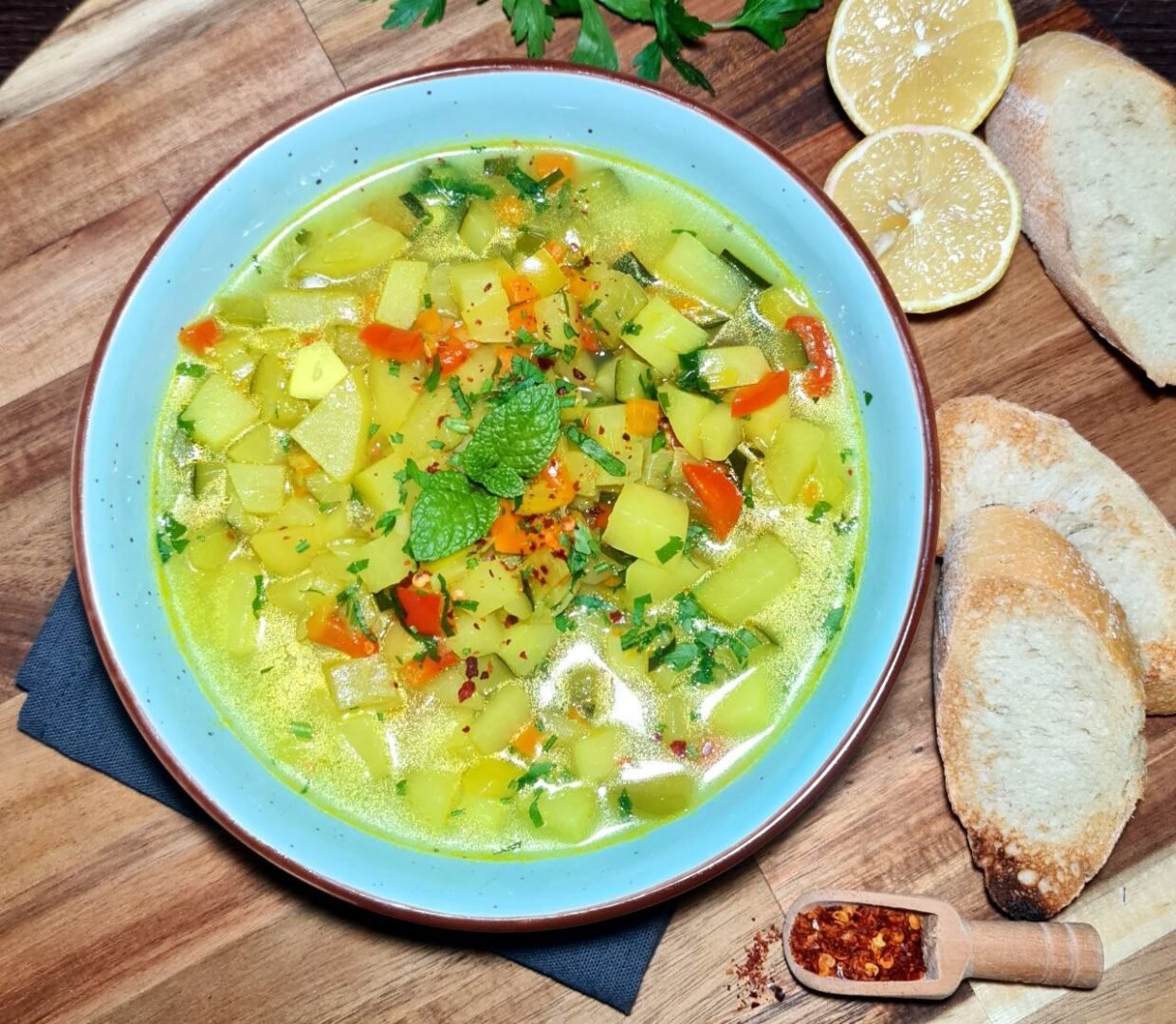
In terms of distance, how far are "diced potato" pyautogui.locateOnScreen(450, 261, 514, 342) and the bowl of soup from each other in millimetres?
11

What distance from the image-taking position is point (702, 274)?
9.89 ft

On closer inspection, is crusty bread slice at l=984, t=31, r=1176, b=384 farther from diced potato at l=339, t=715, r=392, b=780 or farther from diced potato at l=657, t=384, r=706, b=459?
diced potato at l=339, t=715, r=392, b=780

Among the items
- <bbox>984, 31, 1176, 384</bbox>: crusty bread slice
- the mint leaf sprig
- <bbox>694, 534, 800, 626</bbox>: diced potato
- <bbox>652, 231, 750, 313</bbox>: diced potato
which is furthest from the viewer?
<bbox>984, 31, 1176, 384</bbox>: crusty bread slice

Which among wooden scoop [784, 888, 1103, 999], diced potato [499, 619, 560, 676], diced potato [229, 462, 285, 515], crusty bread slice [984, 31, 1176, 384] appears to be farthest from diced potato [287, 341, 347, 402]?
crusty bread slice [984, 31, 1176, 384]

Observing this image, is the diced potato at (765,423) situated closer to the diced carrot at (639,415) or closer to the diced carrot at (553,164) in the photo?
the diced carrot at (639,415)

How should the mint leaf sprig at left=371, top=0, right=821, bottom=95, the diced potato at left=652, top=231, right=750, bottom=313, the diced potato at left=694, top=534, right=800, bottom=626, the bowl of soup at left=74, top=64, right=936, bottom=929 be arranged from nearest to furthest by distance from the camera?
the bowl of soup at left=74, top=64, right=936, bottom=929
the diced potato at left=694, top=534, right=800, bottom=626
the diced potato at left=652, top=231, right=750, bottom=313
the mint leaf sprig at left=371, top=0, right=821, bottom=95

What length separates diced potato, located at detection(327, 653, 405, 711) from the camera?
2904 mm

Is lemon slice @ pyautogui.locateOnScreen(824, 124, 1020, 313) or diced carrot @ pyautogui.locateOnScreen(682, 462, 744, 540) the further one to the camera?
lemon slice @ pyautogui.locateOnScreen(824, 124, 1020, 313)

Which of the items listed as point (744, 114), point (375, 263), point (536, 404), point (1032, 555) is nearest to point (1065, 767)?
point (1032, 555)

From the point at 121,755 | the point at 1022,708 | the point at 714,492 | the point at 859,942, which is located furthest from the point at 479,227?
the point at 859,942

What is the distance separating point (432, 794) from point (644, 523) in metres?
0.96

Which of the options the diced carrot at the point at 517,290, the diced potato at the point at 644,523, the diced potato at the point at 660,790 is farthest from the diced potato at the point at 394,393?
the diced potato at the point at 660,790

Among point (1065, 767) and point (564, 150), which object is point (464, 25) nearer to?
point (564, 150)

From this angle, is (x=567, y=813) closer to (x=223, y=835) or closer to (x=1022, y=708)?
(x=223, y=835)
